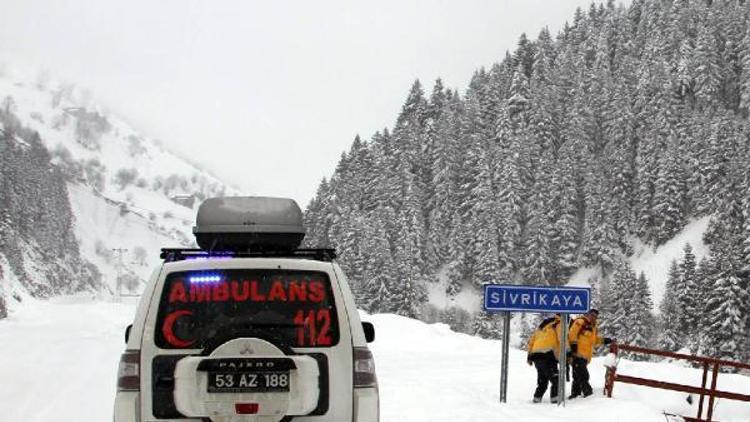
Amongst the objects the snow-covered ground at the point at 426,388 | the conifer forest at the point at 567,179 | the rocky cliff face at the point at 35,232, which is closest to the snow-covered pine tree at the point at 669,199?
the conifer forest at the point at 567,179

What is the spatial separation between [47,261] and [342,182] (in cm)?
4516

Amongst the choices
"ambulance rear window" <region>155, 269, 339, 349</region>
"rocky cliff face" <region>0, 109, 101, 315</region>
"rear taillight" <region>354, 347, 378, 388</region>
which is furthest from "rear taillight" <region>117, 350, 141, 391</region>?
"rocky cliff face" <region>0, 109, 101, 315</region>

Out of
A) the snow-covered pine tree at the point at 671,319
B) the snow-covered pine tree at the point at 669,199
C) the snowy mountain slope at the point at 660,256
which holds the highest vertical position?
the snow-covered pine tree at the point at 669,199

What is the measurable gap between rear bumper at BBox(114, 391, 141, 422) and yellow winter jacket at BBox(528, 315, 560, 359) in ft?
29.9

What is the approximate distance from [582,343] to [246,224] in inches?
264

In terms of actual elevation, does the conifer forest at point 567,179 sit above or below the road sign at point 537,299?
above

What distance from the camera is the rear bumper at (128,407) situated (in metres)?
5.42

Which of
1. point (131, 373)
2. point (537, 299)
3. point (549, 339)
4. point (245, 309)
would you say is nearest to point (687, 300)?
point (549, 339)

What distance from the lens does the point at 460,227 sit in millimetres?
104625

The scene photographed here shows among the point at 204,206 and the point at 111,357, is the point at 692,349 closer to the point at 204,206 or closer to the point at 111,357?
the point at 111,357

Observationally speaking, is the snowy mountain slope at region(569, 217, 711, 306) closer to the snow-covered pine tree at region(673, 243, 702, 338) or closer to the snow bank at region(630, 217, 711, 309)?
the snow bank at region(630, 217, 711, 309)

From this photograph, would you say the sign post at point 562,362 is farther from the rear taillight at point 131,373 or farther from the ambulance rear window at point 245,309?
the rear taillight at point 131,373

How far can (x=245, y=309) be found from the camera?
5617mm

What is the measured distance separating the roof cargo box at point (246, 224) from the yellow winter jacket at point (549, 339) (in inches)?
209
